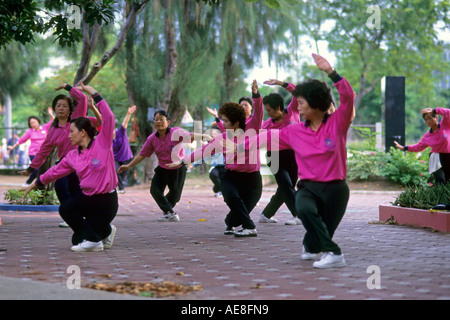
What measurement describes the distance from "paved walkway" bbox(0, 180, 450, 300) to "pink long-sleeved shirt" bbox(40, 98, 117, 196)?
2.39 feet

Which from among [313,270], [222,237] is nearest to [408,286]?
[313,270]

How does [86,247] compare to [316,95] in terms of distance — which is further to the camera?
[86,247]

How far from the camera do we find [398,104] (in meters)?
21.6

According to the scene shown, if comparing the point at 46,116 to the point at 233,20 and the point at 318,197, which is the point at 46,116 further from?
the point at 318,197

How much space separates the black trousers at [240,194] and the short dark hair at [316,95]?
2602 millimetres

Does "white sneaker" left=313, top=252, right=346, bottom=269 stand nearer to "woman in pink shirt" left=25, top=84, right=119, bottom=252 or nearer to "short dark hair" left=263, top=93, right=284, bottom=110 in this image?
"woman in pink shirt" left=25, top=84, right=119, bottom=252

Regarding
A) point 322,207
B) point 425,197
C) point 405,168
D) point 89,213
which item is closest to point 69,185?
point 89,213

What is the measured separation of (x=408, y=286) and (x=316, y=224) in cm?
123

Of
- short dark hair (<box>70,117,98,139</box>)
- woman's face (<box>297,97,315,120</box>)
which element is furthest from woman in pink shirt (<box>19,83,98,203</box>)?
woman's face (<box>297,97,315,120</box>)

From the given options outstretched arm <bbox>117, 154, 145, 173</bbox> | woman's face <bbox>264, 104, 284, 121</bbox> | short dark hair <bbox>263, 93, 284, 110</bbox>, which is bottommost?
outstretched arm <bbox>117, 154, 145, 173</bbox>

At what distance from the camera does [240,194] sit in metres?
9.03

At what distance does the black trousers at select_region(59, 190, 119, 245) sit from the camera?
7.54 metres

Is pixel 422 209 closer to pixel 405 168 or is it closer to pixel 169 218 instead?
pixel 169 218

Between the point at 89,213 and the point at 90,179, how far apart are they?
389mm
